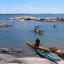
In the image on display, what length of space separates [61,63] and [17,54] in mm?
9904

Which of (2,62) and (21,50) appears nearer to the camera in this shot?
(2,62)

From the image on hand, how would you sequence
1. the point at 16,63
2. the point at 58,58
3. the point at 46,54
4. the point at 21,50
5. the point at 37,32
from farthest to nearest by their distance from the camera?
the point at 37,32, the point at 21,50, the point at 46,54, the point at 58,58, the point at 16,63

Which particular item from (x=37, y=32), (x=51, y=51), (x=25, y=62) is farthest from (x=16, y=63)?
(x=37, y=32)

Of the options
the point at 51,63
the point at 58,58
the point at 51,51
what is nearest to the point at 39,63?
the point at 51,63

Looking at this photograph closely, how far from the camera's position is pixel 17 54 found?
3644 cm

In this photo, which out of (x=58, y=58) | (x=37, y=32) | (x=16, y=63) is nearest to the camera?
(x=16, y=63)

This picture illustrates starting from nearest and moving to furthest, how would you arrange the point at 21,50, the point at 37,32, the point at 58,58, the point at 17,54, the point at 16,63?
1. the point at 16,63
2. the point at 58,58
3. the point at 17,54
4. the point at 21,50
5. the point at 37,32

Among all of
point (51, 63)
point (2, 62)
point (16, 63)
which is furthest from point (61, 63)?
point (2, 62)

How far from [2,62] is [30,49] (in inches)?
485

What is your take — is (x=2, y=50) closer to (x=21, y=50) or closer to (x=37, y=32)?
(x=21, y=50)

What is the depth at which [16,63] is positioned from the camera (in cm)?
2839

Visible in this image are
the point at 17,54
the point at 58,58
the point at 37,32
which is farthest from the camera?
the point at 37,32

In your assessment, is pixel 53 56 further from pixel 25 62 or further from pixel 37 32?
pixel 37 32

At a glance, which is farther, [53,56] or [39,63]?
[53,56]
